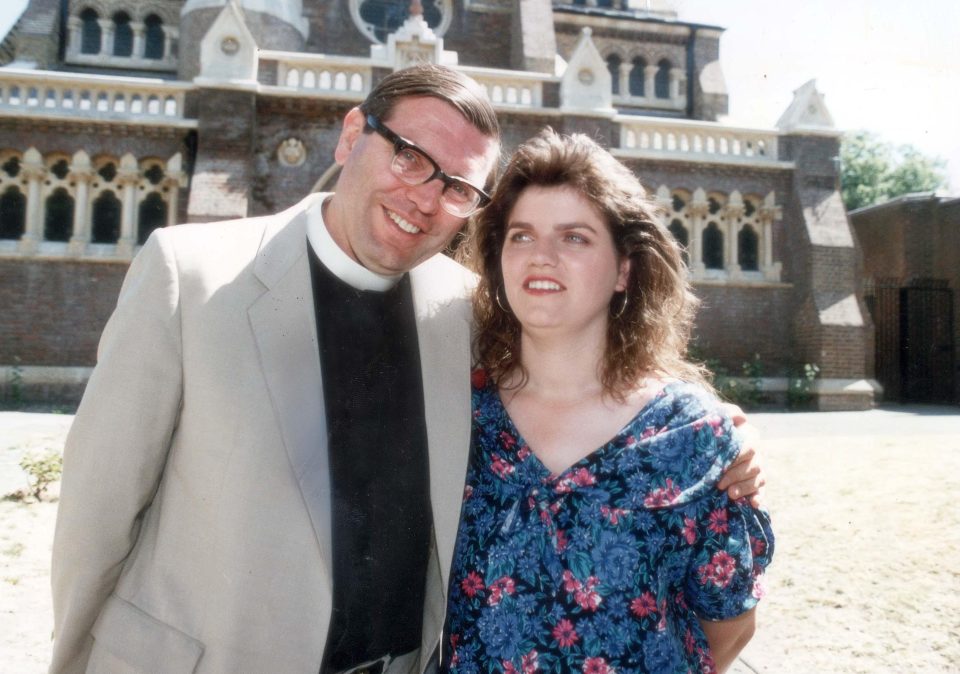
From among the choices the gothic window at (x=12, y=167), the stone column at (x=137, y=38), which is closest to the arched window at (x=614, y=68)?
the stone column at (x=137, y=38)

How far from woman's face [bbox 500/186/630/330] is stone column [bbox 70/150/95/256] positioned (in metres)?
14.1

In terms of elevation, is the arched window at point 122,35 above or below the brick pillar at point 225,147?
above

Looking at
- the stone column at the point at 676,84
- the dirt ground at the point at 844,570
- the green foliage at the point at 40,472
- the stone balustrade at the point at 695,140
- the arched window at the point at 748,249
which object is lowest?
the dirt ground at the point at 844,570

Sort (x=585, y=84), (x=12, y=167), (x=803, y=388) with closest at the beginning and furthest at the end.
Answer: (x=12, y=167), (x=803, y=388), (x=585, y=84)

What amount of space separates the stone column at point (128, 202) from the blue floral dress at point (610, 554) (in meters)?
13.9

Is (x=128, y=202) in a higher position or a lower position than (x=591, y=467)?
higher

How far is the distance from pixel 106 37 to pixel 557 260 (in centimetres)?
2217

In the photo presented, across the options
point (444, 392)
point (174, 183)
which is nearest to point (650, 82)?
point (174, 183)

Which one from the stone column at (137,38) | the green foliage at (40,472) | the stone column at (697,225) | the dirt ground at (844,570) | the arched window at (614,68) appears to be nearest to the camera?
the dirt ground at (844,570)

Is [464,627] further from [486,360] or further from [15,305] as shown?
[15,305]

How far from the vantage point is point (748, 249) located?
1611cm

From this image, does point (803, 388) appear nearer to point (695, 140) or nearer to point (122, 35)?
point (695, 140)

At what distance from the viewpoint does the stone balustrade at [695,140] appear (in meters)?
15.2

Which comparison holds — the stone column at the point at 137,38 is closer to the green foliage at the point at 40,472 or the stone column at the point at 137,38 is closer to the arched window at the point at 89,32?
the arched window at the point at 89,32
